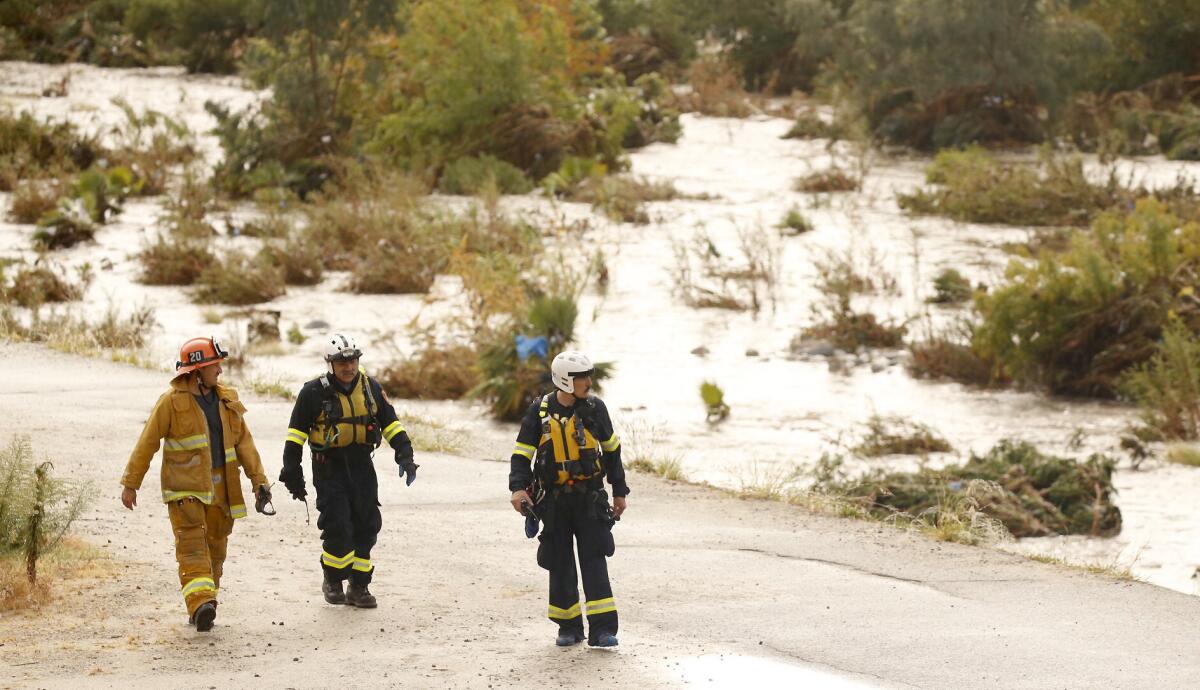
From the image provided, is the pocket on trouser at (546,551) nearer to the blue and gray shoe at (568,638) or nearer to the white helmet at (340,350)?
the blue and gray shoe at (568,638)

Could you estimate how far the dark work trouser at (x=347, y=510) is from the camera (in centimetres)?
779

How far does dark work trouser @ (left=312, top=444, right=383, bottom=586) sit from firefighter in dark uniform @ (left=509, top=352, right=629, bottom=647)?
94 cm

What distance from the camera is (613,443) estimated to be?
725 centimetres

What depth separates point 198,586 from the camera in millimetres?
7277

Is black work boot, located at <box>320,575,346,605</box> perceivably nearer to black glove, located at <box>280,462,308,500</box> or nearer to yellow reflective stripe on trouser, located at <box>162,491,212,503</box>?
black glove, located at <box>280,462,308,500</box>

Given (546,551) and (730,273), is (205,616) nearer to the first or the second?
(546,551)

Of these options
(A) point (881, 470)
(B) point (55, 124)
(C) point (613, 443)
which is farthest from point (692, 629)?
(B) point (55, 124)

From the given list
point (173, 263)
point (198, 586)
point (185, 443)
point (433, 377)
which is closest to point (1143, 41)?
point (173, 263)

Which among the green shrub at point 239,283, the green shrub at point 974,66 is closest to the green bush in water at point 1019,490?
the green shrub at point 239,283

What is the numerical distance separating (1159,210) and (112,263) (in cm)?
1252

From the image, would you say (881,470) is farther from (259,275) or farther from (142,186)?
(142,186)

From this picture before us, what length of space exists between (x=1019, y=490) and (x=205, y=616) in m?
6.45

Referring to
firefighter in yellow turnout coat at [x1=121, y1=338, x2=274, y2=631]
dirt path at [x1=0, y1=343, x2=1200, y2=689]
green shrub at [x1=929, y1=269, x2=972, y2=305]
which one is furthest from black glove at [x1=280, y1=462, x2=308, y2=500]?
green shrub at [x1=929, y1=269, x2=972, y2=305]

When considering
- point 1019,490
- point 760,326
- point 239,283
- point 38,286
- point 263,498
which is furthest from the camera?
point 239,283
